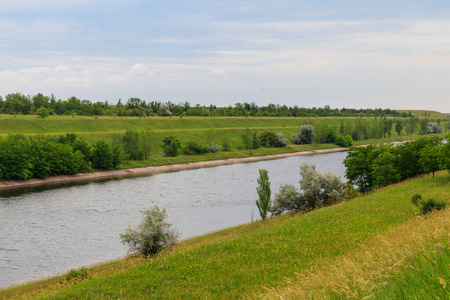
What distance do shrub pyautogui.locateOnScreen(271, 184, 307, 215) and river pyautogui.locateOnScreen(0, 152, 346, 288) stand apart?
21.7ft

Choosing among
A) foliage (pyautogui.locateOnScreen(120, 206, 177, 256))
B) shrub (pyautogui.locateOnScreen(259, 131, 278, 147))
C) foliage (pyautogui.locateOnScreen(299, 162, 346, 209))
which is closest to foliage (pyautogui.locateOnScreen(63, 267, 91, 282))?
foliage (pyautogui.locateOnScreen(120, 206, 177, 256))

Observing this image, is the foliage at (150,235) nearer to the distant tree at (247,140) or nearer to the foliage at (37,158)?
the foliage at (37,158)

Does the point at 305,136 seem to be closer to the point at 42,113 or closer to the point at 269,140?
the point at 269,140

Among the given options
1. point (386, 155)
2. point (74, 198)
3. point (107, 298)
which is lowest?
point (74, 198)

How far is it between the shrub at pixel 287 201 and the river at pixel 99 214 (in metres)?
6.61

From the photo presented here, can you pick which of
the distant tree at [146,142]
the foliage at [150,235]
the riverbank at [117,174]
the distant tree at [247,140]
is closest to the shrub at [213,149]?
the riverbank at [117,174]

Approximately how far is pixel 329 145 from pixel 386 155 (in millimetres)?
106002

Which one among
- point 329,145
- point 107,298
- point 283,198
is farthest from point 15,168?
Result: point 329,145

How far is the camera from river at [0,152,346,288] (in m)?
41.6

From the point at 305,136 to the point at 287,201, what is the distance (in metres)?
116

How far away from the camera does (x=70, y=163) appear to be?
3595 inches

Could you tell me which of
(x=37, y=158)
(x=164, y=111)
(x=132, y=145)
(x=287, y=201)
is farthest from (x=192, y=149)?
(x=287, y=201)

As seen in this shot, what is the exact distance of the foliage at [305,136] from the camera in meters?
163

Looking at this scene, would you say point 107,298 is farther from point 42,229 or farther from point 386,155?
point 386,155
